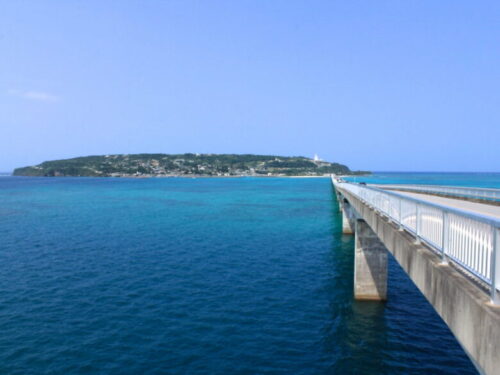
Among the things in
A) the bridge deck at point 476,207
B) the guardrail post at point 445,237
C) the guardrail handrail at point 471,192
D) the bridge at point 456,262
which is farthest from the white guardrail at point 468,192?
the guardrail post at point 445,237

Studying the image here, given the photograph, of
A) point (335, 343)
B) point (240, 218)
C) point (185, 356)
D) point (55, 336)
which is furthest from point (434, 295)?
point (240, 218)

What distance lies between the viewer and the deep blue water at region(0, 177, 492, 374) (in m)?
13.7

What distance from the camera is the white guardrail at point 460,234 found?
17.6 ft

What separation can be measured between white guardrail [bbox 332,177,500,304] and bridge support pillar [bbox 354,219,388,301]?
30.0 feet

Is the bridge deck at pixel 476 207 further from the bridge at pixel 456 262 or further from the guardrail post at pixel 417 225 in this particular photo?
the guardrail post at pixel 417 225

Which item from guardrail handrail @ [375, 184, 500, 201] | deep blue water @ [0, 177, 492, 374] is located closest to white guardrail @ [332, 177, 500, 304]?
deep blue water @ [0, 177, 492, 374]

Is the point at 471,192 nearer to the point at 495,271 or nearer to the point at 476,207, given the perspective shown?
the point at 476,207

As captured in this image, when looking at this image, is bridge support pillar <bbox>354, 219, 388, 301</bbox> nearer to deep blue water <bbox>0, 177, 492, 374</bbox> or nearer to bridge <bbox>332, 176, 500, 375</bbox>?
deep blue water <bbox>0, 177, 492, 374</bbox>

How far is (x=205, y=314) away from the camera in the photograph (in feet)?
57.3

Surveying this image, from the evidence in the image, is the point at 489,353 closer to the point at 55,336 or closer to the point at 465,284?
the point at 465,284

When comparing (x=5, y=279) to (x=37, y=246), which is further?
(x=37, y=246)

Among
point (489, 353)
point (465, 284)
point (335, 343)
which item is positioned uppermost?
point (465, 284)

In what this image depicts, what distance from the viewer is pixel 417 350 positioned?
14578 mm

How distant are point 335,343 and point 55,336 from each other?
11.6 meters
